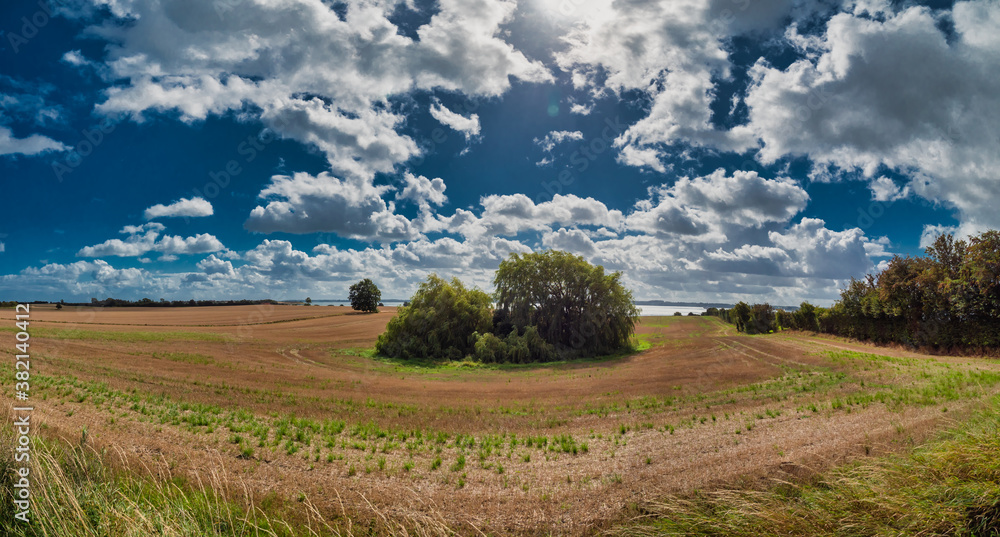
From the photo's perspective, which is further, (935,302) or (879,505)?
(935,302)

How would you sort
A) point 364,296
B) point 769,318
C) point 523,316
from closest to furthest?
point 523,316 → point 769,318 → point 364,296

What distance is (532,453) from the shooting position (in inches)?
480

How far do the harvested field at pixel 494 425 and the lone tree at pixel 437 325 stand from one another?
39.9 ft

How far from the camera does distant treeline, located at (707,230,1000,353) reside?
28.5 metres

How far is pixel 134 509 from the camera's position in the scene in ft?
21.7

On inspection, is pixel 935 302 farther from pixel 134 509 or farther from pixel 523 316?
pixel 134 509

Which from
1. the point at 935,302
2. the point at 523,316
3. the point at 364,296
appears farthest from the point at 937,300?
the point at 364,296

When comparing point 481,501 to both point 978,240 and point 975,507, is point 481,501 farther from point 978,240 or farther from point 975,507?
point 978,240

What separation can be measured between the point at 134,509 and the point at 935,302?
50.6 meters

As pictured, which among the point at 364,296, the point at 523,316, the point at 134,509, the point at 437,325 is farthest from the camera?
the point at 364,296

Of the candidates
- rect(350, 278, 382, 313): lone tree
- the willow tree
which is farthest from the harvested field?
rect(350, 278, 382, 313): lone tree

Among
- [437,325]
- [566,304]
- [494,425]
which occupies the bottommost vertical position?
[494,425]

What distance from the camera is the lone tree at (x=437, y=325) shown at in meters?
41.9

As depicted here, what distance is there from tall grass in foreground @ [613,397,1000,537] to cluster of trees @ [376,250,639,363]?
33093mm
